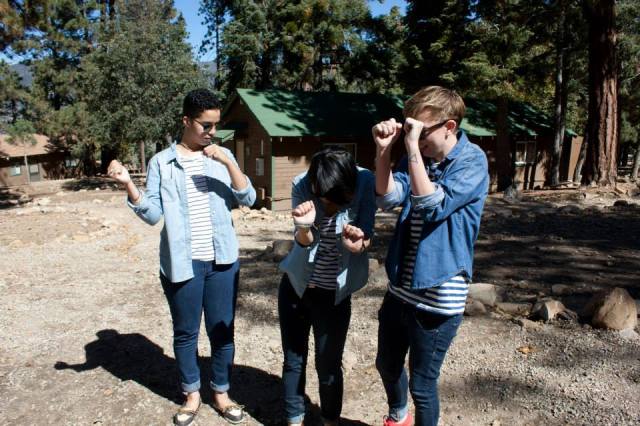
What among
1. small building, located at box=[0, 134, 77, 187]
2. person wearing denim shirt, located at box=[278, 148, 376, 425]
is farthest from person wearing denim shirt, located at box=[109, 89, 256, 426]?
small building, located at box=[0, 134, 77, 187]

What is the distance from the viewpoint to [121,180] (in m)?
2.59

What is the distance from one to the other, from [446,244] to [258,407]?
1.88 m

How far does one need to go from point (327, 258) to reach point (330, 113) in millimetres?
15462

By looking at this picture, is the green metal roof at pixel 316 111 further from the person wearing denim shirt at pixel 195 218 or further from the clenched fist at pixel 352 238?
the clenched fist at pixel 352 238

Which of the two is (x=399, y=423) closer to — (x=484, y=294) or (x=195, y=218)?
(x=195, y=218)

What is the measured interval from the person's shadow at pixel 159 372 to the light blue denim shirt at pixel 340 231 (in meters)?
1.17

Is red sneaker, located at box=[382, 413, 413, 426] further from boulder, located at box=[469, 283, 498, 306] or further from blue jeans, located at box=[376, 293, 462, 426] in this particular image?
boulder, located at box=[469, 283, 498, 306]

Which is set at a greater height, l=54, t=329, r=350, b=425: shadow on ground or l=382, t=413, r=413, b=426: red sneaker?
l=382, t=413, r=413, b=426: red sneaker

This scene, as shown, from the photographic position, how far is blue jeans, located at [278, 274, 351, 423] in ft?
8.17

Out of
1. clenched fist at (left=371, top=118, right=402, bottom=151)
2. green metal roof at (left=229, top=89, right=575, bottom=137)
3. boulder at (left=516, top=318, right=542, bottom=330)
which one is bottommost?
boulder at (left=516, top=318, right=542, bottom=330)

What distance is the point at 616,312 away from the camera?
12.9 ft

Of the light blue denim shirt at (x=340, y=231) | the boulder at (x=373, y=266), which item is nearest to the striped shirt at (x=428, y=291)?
the light blue denim shirt at (x=340, y=231)

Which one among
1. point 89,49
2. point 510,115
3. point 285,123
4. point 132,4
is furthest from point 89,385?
point 89,49

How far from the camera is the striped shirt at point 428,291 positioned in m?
2.07
